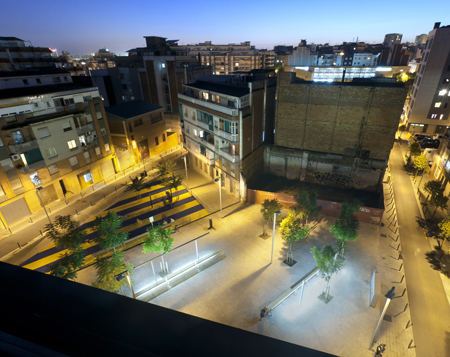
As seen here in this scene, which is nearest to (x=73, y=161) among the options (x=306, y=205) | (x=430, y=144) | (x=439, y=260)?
(x=306, y=205)

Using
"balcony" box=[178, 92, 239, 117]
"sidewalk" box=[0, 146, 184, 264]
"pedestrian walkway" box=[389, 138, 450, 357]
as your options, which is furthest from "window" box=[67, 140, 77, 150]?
"pedestrian walkway" box=[389, 138, 450, 357]

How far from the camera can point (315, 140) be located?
35.6m

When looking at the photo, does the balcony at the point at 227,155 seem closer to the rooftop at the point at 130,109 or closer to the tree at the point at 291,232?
the tree at the point at 291,232

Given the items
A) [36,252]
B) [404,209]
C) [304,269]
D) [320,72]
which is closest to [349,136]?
[404,209]

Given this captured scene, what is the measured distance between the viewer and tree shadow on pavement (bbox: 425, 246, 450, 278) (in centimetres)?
2369

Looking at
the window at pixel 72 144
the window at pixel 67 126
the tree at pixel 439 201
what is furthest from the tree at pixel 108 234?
the tree at pixel 439 201

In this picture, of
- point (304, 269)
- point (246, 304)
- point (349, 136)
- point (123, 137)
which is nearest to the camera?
point (246, 304)

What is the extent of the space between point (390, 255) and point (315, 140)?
17.5 m

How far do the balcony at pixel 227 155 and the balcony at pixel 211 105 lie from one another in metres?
5.31

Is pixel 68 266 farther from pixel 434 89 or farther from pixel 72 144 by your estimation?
pixel 434 89

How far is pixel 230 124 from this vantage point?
32156mm

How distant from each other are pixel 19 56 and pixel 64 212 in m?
55.5

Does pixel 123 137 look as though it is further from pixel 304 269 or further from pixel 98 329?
pixel 98 329

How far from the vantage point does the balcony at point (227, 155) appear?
33.0 metres
